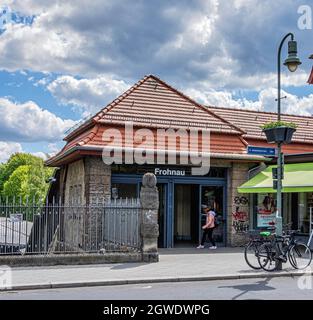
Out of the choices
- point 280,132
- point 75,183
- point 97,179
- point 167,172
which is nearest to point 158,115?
point 167,172

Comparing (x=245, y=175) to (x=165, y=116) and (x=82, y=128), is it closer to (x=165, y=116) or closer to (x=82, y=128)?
(x=165, y=116)

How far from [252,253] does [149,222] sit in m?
3.02

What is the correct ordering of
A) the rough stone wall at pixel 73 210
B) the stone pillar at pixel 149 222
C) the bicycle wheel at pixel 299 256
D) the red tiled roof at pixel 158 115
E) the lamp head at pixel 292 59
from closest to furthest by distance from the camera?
the bicycle wheel at pixel 299 256, the lamp head at pixel 292 59, the stone pillar at pixel 149 222, the rough stone wall at pixel 73 210, the red tiled roof at pixel 158 115

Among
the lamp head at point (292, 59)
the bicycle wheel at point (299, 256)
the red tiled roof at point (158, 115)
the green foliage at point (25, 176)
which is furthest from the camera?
the green foliage at point (25, 176)

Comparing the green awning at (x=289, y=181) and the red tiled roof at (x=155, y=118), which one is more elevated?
the red tiled roof at (x=155, y=118)

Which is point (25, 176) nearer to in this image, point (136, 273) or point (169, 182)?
point (169, 182)

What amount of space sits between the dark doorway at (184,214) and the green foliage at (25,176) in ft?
187

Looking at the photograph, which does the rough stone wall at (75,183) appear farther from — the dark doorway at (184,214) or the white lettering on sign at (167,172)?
the dark doorway at (184,214)

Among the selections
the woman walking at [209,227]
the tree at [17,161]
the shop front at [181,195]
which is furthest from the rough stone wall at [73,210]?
the tree at [17,161]

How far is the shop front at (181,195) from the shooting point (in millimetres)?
19938

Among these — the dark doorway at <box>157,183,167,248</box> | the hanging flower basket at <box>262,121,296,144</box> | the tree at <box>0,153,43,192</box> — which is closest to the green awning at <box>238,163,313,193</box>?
the dark doorway at <box>157,183,167,248</box>

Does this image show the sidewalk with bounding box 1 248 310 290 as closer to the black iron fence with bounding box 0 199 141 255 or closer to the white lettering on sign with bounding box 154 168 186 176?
the black iron fence with bounding box 0 199 141 255

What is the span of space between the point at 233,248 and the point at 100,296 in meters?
11.0

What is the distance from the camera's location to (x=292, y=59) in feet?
46.9
